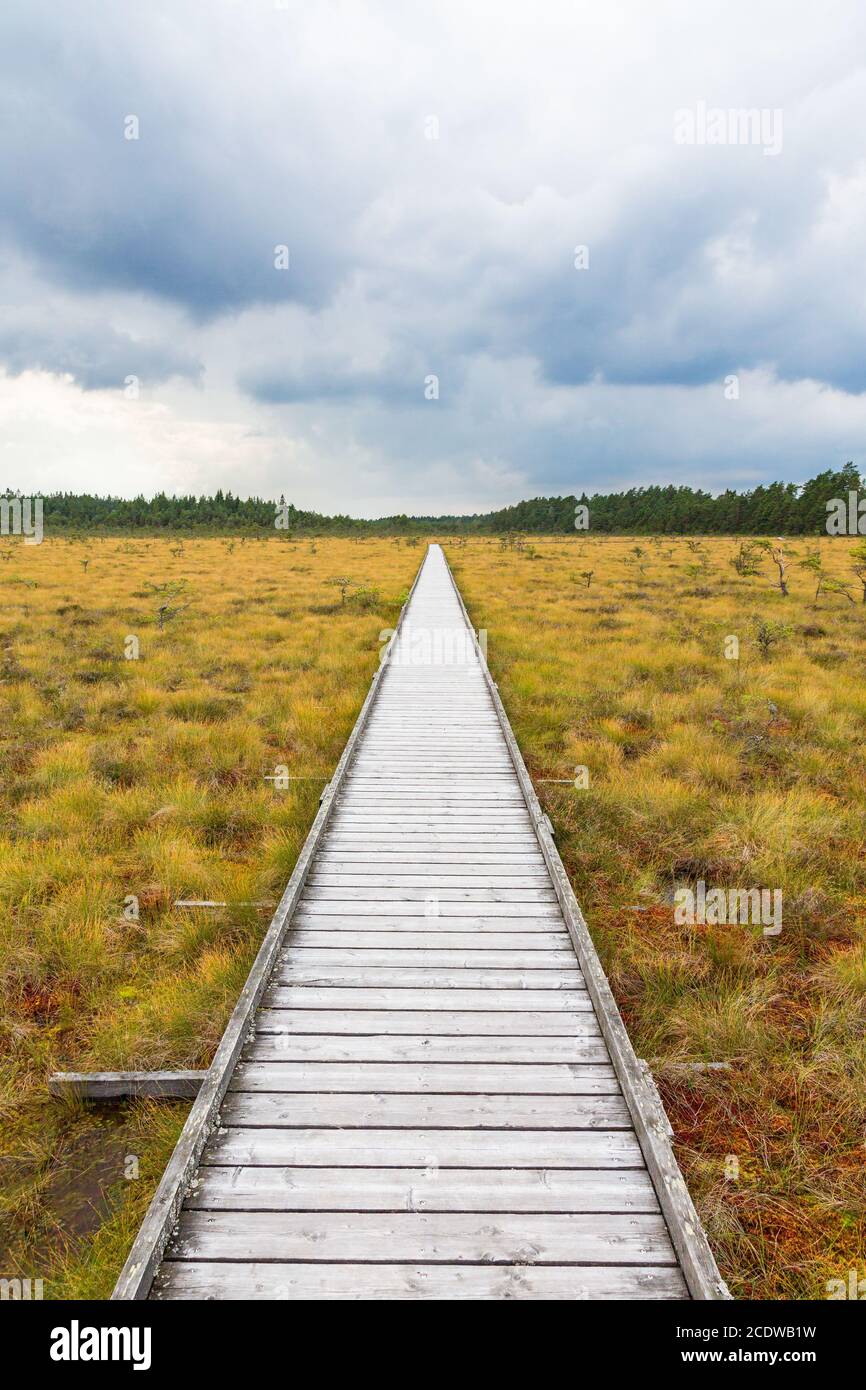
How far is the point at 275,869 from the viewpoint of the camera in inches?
221

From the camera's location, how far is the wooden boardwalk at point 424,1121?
93.6 inches

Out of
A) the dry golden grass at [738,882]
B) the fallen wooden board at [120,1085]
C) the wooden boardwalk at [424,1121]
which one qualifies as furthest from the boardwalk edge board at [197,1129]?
the dry golden grass at [738,882]

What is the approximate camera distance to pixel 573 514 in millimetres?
100875

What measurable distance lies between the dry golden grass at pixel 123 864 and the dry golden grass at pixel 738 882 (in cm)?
278

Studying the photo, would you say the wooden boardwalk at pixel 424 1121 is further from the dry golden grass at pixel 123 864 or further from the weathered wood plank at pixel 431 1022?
the dry golden grass at pixel 123 864

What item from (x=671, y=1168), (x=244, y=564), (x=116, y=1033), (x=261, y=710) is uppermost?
(x=244, y=564)

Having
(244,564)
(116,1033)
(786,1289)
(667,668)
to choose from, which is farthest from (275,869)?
(244,564)

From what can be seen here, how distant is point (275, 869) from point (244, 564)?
109 ft

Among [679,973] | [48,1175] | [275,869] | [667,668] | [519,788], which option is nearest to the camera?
[48,1175]

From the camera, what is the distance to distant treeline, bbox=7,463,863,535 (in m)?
73.1
